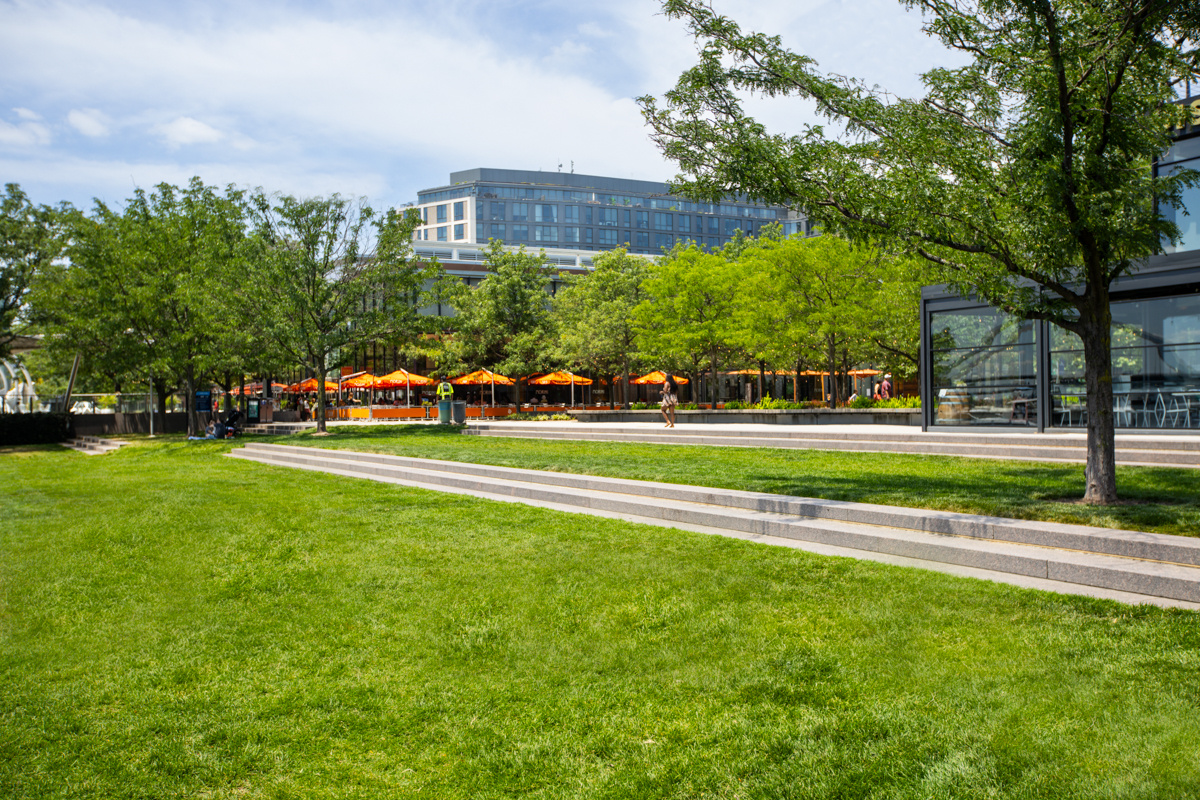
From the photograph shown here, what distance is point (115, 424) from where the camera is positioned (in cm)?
4184

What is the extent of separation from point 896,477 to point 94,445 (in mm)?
34165

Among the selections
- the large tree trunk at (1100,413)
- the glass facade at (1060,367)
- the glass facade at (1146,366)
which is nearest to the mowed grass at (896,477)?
the large tree trunk at (1100,413)

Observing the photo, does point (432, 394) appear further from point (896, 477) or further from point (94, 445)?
point (896, 477)

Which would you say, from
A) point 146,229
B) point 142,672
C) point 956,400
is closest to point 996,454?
point 956,400

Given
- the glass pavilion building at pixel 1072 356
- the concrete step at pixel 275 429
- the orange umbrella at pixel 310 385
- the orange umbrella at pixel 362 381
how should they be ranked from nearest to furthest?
1. the glass pavilion building at pixel 1072 356
2. the concrete step at pixel 275 429
3. the orange umbrella at pixel 362 381
4. the orange umbrella at pixel 310 385

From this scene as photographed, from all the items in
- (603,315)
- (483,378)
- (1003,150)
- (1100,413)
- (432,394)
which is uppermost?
(603,315)

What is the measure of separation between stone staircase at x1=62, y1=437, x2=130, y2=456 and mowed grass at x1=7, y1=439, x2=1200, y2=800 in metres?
27.2

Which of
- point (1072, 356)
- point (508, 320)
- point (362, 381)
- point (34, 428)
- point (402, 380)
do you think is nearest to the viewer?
point (1072, 356)

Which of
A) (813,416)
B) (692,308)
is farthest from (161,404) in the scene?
(813,416)

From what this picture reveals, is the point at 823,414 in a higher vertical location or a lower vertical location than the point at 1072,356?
lower

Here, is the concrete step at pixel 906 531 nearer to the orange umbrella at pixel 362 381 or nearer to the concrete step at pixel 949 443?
the concrete step at pixel 949 443

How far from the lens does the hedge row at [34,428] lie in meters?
38.2

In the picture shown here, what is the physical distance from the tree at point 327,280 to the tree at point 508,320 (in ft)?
55.5

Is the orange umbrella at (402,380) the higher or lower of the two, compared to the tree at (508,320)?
lower
